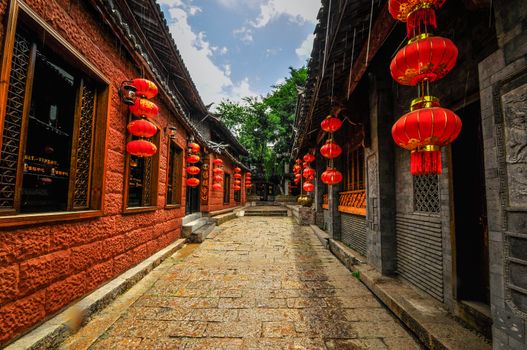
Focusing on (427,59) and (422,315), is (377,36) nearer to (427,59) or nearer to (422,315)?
(427,59)

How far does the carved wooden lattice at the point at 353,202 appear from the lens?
6630 millimetres

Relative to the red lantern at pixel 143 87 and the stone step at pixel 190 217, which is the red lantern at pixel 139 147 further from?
the stone step at pixel 190 217

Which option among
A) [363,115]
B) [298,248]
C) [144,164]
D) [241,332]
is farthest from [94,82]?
[298,248]

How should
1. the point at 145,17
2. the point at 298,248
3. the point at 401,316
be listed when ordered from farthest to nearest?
the point at 298,248 < the point at 145,17 < the point at 401,316

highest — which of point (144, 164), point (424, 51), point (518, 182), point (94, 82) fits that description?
point (94, 82)

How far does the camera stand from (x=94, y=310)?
3404mm

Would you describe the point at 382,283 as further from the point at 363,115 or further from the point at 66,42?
the point at 66,42

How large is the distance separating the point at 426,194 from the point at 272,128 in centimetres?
2554

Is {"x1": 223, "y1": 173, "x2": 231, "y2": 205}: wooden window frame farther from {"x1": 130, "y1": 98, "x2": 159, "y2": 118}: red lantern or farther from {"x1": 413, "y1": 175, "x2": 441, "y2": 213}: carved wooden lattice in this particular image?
{"x1": 413, "y1": 175, "x2": 441, "y2": 213}: carved wooden lattice

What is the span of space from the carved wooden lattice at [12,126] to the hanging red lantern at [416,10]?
4.07m

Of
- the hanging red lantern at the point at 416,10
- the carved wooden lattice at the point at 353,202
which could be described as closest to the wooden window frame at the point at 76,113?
the hanging red lantern at the point at 416,10

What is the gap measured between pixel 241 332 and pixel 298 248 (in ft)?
17.2

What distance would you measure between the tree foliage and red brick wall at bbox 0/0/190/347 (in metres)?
23.8

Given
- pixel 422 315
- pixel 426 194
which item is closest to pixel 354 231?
pixel 426 194
